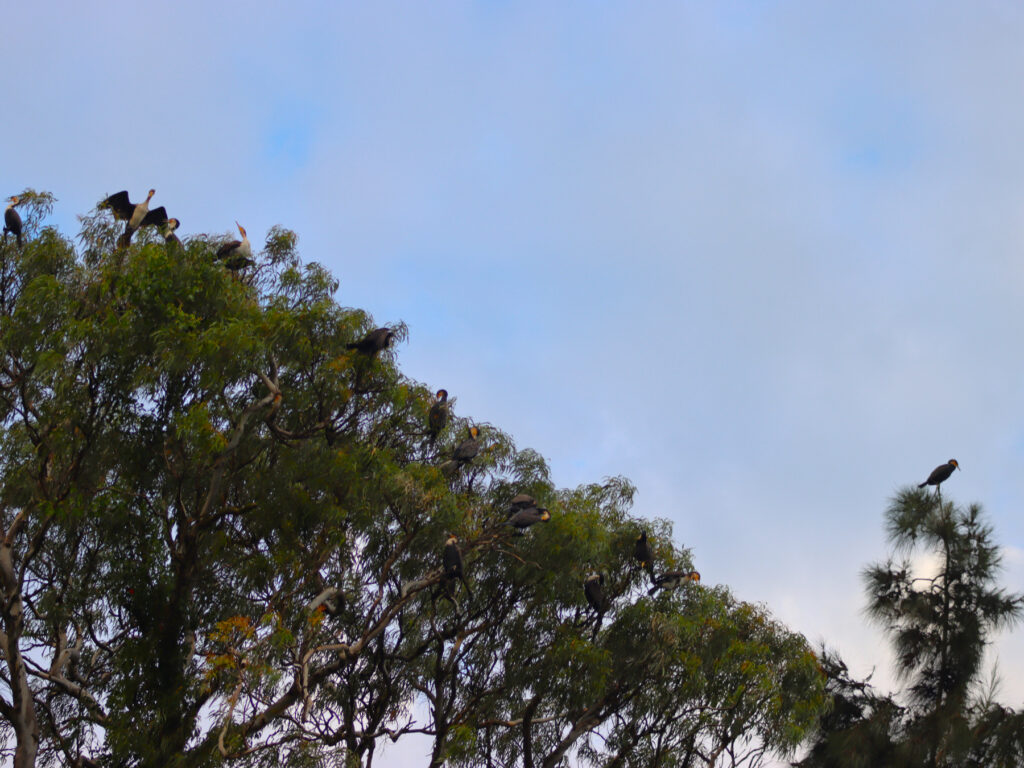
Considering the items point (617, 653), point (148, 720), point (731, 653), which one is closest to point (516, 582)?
point (617, 653)

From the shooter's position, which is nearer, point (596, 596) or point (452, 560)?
point (452, 560)

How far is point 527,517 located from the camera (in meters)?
10.3

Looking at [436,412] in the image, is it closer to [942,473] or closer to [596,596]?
[596,596]

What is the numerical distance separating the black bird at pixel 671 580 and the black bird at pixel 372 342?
4.29 metres

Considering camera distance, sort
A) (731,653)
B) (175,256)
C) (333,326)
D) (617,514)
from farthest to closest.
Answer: (617,514) < (731,653) < (333,326) < (175,256)

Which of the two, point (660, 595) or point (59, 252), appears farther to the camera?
point (660, 595)

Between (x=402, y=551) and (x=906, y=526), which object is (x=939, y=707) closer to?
(x=906, y=526)

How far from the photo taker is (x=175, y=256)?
29.6 ft

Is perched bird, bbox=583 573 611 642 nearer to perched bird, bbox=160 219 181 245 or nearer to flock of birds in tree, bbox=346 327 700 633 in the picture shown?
flock of birds in tree, bbox=346 327 700 633

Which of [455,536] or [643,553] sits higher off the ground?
[643,553]

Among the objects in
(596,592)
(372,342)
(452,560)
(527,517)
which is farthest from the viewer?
(596,592)

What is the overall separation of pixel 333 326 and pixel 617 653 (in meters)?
4.76

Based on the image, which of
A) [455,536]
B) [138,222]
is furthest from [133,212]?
[455,536]

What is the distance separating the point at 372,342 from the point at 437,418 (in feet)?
4.17
